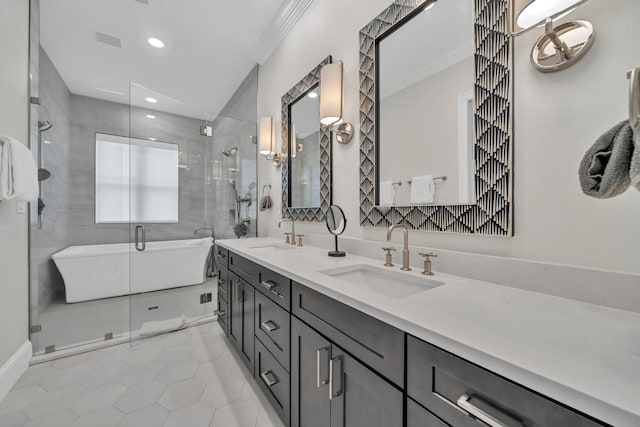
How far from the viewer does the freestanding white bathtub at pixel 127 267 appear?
9.62 ft

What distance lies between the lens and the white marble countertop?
370mm

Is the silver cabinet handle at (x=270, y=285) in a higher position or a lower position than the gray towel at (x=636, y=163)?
lower

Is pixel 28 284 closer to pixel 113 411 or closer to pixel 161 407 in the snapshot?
pixel 113 411

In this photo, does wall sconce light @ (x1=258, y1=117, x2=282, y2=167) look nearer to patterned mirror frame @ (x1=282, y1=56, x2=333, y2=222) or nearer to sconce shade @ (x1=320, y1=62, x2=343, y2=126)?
patterned mirror frame @ (x1=282, y1=56, x2=333, y2=222)

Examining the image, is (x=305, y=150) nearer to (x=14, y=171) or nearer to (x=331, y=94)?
(x=331, y=94)

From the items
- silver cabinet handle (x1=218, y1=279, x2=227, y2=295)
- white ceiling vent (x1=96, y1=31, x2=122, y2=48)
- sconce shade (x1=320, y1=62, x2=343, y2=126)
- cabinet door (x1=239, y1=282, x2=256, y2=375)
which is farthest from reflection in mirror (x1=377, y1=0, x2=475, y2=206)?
white ceiling vent (x1=96, y1=31, x2=122, y2=48)

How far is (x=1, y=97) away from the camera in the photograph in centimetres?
160

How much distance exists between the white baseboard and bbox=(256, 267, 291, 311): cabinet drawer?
1688mm

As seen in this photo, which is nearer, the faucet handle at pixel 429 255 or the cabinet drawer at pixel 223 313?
the faucet handle at pixel 429 255

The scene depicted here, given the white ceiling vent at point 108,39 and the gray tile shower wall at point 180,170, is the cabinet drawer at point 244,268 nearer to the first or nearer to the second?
the gray tile shower wall at point 180,170

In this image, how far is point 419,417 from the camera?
60 cm

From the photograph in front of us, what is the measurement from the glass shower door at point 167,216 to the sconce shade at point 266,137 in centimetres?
87

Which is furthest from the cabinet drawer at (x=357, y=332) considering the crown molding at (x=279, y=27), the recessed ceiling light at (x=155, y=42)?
the recessed ceiling light at (x=155, y=42)

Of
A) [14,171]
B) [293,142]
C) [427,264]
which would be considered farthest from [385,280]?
[14,171]
